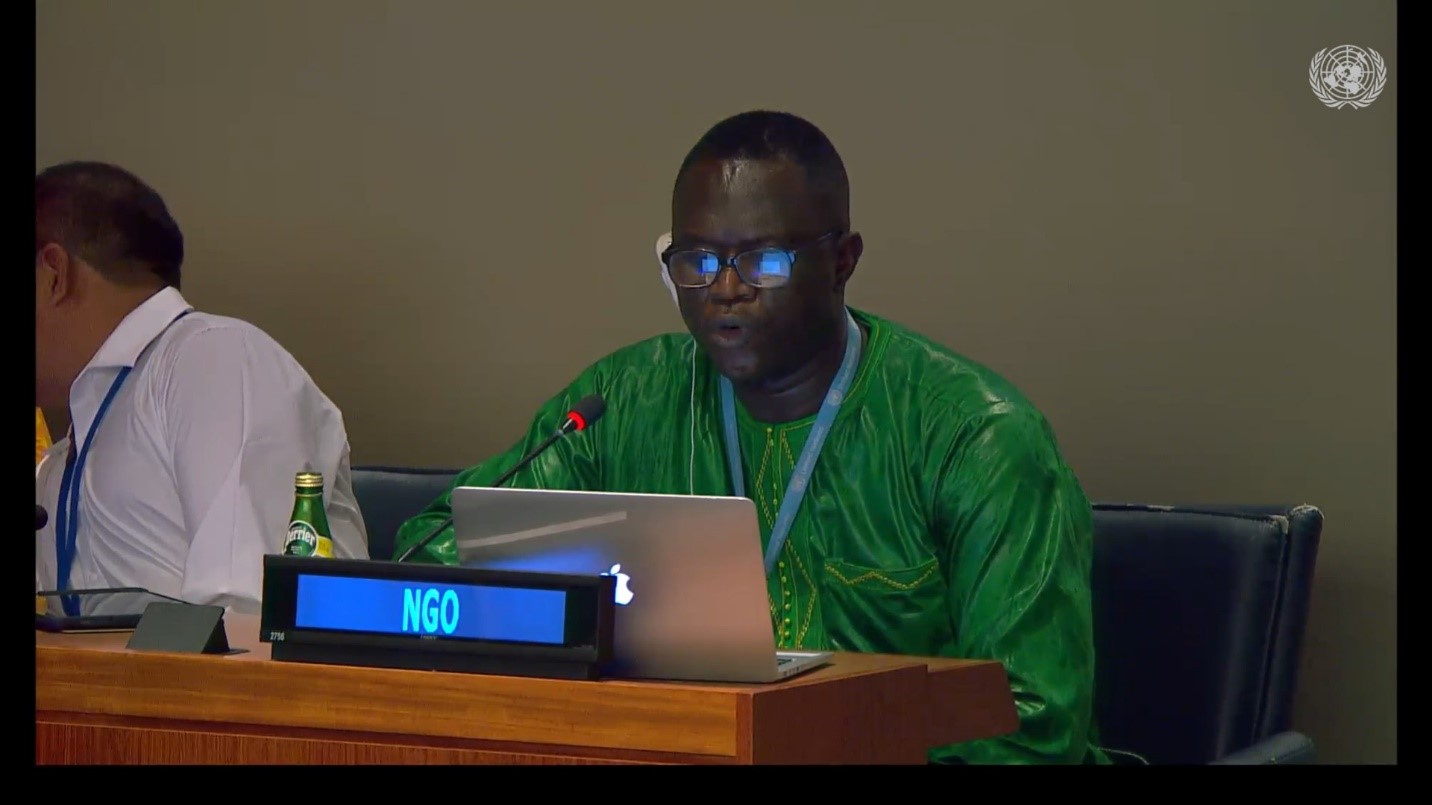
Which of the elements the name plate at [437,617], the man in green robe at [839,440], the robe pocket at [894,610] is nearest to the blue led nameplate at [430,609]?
the name plate at [437,617]

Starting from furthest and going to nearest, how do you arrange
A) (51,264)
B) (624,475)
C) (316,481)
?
(51,264) → (624,475) → (316,481)

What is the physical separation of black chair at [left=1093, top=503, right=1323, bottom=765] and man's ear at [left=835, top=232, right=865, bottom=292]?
→ 1.82 feet

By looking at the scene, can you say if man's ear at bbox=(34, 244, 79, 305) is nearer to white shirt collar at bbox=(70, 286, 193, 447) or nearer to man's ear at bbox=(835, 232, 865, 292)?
white shirt collar at bbox=(70, 286, 193, 447)

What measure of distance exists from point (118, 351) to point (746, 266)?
4.03ft

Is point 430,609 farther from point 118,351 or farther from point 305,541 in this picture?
point 118,351

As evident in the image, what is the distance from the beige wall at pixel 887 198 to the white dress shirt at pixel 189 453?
0.88m

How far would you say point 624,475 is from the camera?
2729 millimetres

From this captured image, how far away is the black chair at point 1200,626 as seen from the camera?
2.50 metres

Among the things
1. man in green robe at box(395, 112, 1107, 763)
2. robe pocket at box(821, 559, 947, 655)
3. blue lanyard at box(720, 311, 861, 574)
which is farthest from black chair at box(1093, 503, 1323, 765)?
blue lanyard at box(720, 311, 861, 574)

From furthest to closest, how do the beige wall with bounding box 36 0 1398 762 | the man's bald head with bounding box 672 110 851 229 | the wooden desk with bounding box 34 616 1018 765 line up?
the beige wall with bounding box 36 0 1398 762 < the man's bald head with bounding box 672 110 851 229 < the wooden desk with bounding box 34 616 1018 765

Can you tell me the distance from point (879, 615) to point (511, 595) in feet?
3.04

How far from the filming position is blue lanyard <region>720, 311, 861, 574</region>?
8.09ft

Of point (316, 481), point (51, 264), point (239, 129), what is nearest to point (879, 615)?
point (316, 481)
